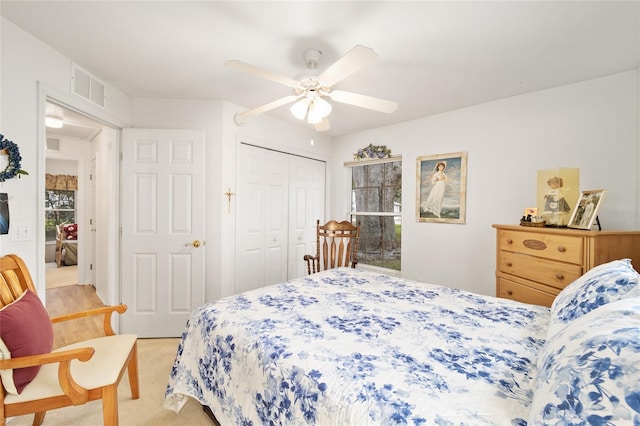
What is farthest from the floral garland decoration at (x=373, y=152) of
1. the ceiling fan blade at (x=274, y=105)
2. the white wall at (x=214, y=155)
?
the ceiling fan blade at (x=274, y=105)

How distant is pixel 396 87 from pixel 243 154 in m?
1.78

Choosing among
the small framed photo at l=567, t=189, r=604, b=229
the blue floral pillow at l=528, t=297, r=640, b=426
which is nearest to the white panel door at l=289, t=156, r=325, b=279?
the small framed photo at l=567, t=189, r=604, b=229

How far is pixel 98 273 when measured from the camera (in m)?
3.92

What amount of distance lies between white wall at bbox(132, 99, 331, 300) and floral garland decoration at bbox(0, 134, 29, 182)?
1.32 metres

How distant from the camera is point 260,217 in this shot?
3400 mm

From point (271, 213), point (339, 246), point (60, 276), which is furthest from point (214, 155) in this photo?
point (60, 276)

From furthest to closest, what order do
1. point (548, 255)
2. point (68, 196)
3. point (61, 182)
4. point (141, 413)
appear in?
point (68, 196) < point (61, 182) < point (548, 255) < point (141, 413)

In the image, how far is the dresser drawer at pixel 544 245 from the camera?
1.82m

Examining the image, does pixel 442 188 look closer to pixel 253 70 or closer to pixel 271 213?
pixel 271 213

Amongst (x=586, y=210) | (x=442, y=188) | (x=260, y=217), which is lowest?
(x=260, y=217)

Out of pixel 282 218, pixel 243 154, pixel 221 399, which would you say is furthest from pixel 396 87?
pixel 221 399

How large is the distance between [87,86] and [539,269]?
12.8 feet

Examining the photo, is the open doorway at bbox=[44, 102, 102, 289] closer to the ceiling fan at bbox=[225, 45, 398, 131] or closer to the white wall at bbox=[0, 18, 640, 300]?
the white wall at bbox=[0, 18, 640, 300]

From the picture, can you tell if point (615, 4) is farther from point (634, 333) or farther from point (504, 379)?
point (504, 379)
